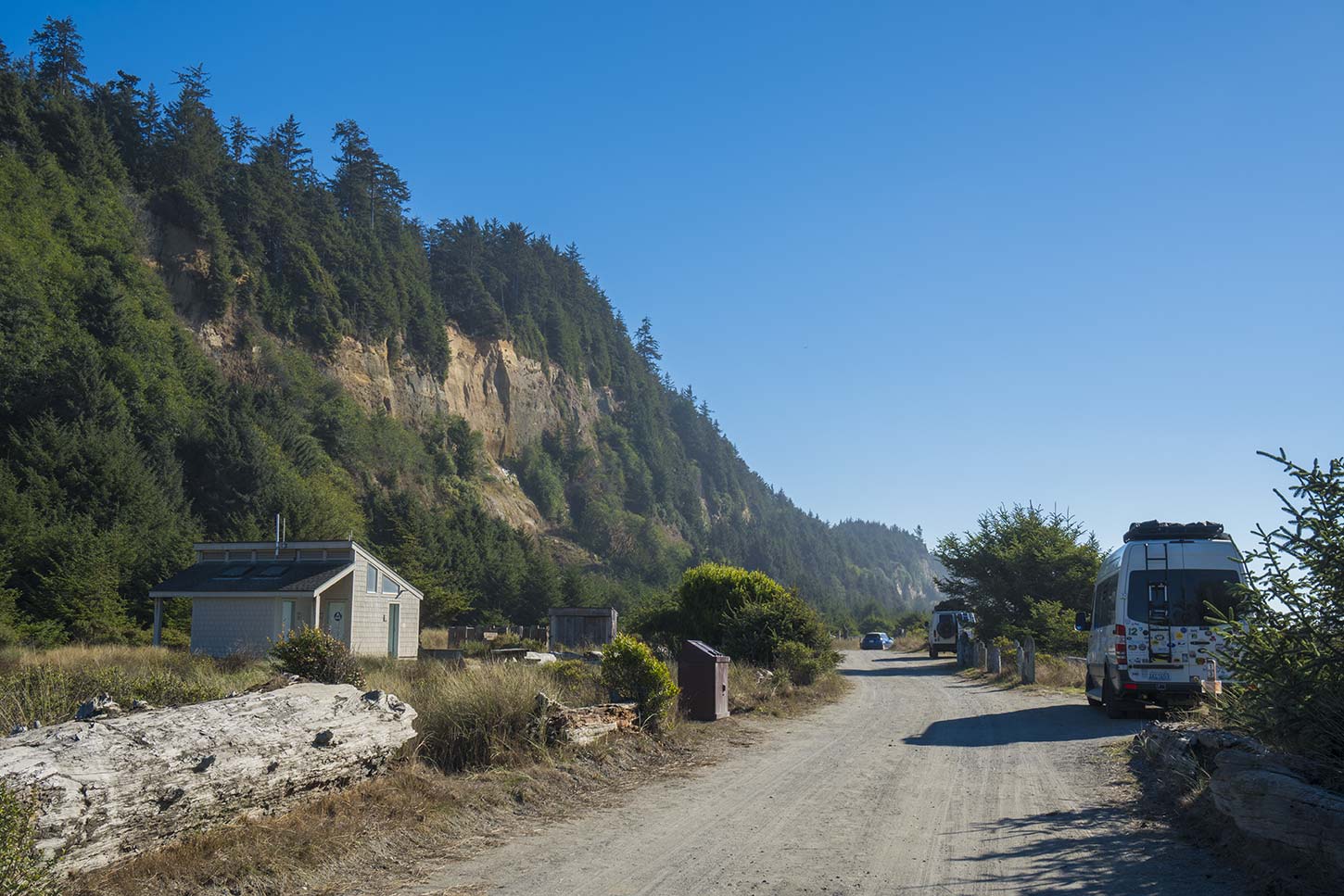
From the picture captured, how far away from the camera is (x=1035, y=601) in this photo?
37688 mm

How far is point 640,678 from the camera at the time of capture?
12930mm

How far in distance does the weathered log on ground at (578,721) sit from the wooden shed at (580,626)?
30.3 m

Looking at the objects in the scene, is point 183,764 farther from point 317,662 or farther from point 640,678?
point 640,678

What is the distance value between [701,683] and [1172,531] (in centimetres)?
790

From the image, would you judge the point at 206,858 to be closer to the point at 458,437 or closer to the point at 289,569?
the point at 289,569

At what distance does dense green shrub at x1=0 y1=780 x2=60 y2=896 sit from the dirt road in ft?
7.46

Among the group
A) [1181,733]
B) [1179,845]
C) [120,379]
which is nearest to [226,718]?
[1179,845]

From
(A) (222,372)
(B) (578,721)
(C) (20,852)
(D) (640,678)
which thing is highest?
(A) (222,372)

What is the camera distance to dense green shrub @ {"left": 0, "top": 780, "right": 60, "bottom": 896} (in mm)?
4758

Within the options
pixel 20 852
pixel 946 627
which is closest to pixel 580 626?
pixel 946 627

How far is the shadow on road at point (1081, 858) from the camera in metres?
6.33

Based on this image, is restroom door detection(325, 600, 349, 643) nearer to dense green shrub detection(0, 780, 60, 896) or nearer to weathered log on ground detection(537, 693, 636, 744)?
weathered log on ground detection(537, 693, 636, 744)

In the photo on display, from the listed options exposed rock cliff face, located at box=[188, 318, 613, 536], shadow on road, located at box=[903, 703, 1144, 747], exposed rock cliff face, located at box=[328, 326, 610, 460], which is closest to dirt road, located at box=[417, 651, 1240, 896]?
shadow on road, located at box=[903, 703, 1144, 747]

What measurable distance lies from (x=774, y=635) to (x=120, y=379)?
46012mm
